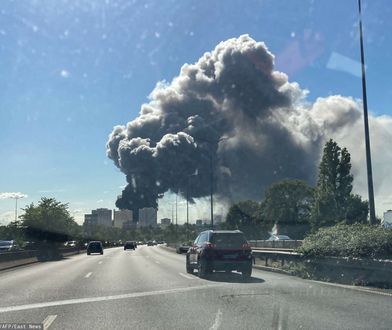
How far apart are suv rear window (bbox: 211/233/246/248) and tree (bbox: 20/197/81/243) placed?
4265cm

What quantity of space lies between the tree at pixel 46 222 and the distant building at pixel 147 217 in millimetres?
99979

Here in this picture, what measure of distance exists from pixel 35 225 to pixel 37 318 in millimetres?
50972

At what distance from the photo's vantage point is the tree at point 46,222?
57.9 meters

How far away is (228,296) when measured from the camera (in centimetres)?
1259

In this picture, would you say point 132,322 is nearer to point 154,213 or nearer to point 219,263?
point 219,263

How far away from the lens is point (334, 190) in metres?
59.9

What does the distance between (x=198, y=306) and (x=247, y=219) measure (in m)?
95.2

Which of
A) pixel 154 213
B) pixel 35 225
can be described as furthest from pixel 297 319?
pixel 154 213

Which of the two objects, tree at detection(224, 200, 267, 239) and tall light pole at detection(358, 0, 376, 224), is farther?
tree at detection(224, 200, 267, 239)

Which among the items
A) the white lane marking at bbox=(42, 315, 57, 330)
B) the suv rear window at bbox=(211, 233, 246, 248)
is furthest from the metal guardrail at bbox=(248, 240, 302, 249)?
the white lane marking at bbox=(42, 315, 57, 330)

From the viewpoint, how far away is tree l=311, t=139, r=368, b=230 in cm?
5928

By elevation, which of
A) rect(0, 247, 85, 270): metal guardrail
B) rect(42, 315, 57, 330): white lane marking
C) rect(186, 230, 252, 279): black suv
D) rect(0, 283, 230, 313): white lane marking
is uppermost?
rect(186, 230, 252, 279): black suv

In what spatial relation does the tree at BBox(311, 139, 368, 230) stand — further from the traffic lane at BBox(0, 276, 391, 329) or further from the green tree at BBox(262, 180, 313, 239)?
the traffic lane at BBox(0, 276, 391, 329)

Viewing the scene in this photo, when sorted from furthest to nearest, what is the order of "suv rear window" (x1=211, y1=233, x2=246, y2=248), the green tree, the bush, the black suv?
the green tree < "suv rear window" (x1=211, y1=233, x2=246, y2=248) < the black suv < the bush
